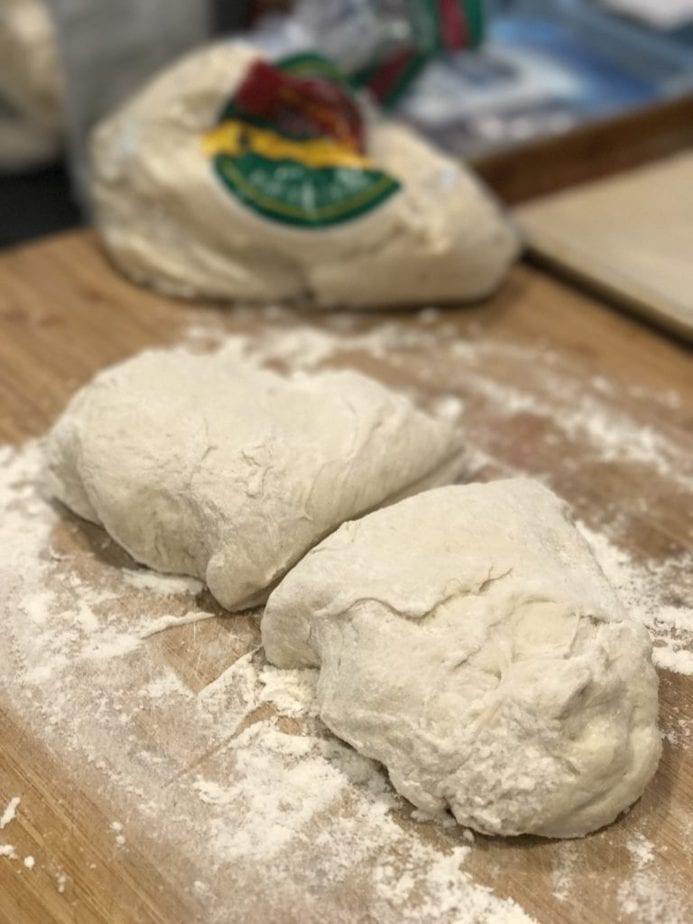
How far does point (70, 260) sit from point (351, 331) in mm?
570

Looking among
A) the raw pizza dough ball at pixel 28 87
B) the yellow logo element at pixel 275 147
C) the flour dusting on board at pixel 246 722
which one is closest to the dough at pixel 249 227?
the yellow logo element at pixel 275 147

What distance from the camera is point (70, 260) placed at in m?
1.93

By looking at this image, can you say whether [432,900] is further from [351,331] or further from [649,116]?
[649,116]

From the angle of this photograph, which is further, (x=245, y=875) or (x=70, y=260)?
(x=70, y=260)

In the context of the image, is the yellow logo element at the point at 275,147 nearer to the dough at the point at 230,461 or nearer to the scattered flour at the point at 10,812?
the dough at the point at 230,461

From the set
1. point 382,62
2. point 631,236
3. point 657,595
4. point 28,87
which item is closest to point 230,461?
point 657,595

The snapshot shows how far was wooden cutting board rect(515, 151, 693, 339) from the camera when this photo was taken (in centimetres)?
183

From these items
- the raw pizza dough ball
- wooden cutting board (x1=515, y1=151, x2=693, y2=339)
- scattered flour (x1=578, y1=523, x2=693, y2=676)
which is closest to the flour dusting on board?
scattered flour (x1=578, y1=523, x2=693, y2=676)

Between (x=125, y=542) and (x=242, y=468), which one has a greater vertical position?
(x=242, y=468)

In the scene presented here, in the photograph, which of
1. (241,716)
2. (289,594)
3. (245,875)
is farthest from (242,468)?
(245,875)

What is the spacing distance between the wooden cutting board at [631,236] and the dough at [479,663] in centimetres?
83

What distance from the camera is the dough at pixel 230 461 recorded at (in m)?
1.21

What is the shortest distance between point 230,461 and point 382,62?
4.31 ft

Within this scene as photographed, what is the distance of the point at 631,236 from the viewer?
1.97m
